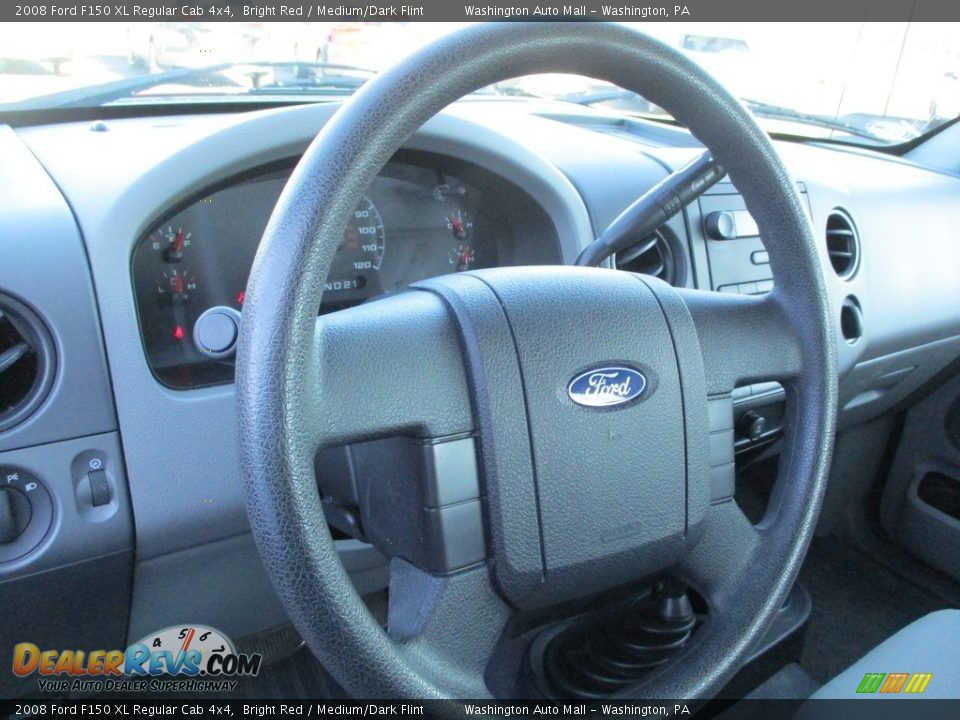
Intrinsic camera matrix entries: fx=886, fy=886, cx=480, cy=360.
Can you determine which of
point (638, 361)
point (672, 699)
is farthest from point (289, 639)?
point (638, 361)

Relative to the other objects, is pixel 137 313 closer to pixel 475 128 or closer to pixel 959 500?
pixel 475 128

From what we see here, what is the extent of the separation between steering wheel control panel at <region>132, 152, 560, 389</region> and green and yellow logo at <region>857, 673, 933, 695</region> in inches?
32.4

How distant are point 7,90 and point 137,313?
1.79ft

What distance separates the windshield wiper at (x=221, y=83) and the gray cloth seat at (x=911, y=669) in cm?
132

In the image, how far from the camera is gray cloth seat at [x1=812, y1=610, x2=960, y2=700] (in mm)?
1183

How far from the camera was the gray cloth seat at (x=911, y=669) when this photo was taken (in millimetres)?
1183

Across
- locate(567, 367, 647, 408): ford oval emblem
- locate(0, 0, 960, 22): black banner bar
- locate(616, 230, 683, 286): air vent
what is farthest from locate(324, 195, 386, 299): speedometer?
locate(567, 367, 647, 408): ford oval emblem

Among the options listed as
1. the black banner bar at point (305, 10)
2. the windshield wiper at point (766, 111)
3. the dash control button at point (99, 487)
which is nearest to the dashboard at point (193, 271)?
the dash control button at point (99, 487)

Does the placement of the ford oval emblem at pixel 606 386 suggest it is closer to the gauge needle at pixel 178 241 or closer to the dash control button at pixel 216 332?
the dash control button at pixel 216 332

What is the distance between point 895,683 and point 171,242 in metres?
1.19

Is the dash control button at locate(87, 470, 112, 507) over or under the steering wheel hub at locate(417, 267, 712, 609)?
under

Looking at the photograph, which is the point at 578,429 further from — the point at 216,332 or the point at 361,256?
the point at 361,256

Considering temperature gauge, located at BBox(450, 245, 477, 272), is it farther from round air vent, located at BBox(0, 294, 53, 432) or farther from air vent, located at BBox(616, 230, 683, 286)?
round air vent, located at BBox(0, 294, 53, 432)

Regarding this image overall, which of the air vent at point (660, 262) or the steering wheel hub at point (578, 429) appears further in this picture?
the air vent at point (660, 262)
